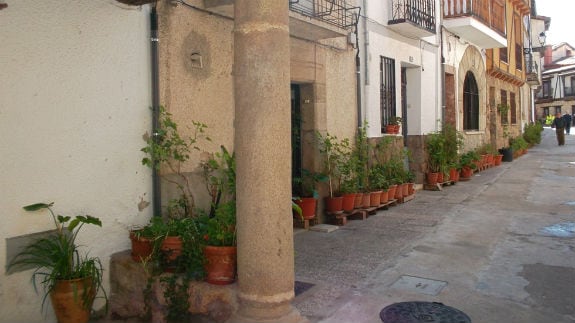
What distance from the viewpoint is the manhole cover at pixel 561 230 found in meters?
6.12

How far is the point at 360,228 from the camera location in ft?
22.0

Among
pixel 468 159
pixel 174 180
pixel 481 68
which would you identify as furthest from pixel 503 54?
pixel 174 180

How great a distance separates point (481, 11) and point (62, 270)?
1228cm

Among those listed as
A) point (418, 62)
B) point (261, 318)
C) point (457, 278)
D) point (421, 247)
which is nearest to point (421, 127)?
point (418, 62)

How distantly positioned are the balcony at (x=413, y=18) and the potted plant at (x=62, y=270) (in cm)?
683

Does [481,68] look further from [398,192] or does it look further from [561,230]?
[561,230]

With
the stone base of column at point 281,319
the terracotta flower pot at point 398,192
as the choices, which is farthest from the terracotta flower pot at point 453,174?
the stone base of column at point 281,319

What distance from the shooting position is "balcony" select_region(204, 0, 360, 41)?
5.25 meters

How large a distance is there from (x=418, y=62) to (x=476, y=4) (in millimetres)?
3467

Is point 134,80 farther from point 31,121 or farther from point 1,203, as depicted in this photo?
point 1,203

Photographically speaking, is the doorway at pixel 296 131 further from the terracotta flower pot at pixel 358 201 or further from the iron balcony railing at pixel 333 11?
the iron balcony railing at pixel 333 11

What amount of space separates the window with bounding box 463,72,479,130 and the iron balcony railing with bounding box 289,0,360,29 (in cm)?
715

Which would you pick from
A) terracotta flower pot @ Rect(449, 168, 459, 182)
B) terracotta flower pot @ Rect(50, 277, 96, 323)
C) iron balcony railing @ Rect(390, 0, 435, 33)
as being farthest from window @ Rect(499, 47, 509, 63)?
terracotta flower pot @ Rect(50, 277, 96, 323)

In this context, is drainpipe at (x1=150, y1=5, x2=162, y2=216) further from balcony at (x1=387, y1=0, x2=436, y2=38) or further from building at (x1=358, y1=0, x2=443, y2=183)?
balcony at (x1=387, y1=0, x2=436, y2=38)
